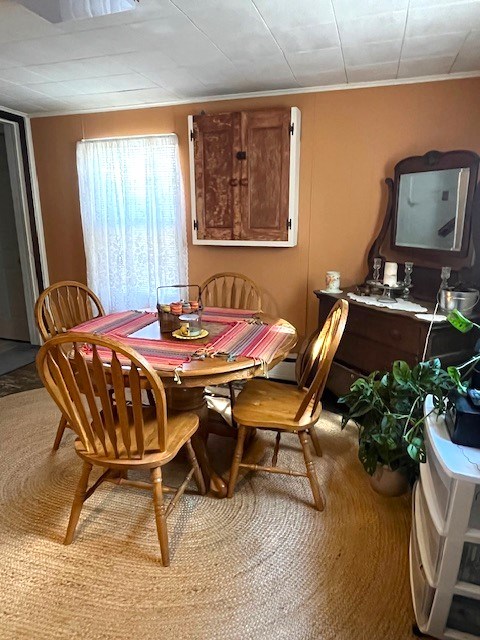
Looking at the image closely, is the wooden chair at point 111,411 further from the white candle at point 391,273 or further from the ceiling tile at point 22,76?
the ceiling tile at point 22,76

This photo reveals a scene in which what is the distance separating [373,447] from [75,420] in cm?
123

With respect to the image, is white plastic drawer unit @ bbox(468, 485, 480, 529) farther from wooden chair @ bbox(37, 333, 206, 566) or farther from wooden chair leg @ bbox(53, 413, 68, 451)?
wooden chair leg @ bbox(53, 413, 68, 451)

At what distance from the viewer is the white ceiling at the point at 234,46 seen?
1711 mm

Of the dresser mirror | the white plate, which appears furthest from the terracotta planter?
the dresser mirror

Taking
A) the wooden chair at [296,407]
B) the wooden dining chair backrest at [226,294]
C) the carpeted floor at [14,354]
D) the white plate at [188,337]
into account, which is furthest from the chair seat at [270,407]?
the carpeted floor at [14,354]

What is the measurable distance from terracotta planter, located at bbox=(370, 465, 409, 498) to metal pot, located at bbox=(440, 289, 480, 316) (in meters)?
0.90

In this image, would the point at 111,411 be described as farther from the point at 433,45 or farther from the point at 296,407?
the point at 433,45

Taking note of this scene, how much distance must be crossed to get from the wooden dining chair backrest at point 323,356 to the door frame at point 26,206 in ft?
9.74

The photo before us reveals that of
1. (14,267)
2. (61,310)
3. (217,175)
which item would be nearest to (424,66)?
(217,175)

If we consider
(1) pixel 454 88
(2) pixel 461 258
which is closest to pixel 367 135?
(1) pixel 454 88

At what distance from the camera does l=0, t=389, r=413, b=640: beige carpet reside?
1.28 m

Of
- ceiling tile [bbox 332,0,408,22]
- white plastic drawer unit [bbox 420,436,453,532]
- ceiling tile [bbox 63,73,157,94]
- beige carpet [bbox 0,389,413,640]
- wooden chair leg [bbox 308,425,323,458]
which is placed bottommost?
beige carpet [bbox 0,389,413,640]

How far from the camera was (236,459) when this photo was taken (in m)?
1.82

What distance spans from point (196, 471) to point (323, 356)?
0.79 m
